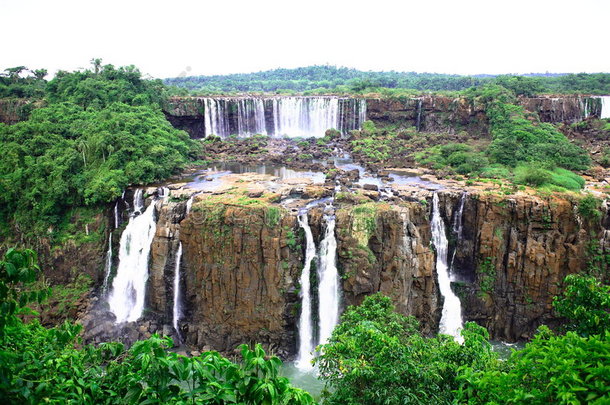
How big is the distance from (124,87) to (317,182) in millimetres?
21789

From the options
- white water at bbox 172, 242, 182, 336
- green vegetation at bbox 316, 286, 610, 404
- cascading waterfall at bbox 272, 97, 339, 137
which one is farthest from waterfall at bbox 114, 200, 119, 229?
cascading waterfall at bbox 272, 97, 339, 137

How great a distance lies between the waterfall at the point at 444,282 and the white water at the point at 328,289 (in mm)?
5796

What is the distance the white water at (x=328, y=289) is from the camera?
2078 centimetres

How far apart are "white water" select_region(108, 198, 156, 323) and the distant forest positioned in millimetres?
31000

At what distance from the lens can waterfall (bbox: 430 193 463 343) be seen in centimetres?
2264

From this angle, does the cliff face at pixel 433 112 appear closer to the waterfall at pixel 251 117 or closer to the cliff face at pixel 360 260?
the waterfall at pixel 251 117

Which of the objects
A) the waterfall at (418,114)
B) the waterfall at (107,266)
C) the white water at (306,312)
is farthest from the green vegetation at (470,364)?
the waterfall at (418,114)

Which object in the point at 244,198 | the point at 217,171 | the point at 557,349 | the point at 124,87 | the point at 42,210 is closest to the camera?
the point at 557,349

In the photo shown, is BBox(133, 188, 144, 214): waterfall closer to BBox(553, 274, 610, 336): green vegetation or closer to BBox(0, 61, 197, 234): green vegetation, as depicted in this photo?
BBox(0, 61, 197, 234): green vegetation

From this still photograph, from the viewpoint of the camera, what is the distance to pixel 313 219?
21.5 metres

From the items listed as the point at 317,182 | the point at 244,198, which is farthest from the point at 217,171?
the point at 244,198

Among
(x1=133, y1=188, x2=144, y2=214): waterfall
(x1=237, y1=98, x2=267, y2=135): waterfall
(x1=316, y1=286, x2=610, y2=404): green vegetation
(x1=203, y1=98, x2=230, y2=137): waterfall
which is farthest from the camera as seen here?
(x1=237, y1=98, x2=267, y2=135): waterfall

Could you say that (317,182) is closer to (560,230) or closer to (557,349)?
(560,230)

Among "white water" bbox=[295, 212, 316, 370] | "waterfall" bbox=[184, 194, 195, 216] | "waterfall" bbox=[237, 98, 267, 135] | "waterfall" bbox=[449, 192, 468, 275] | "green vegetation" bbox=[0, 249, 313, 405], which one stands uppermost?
"waterfall" bbox=[237, 98, 267, 135]
